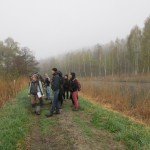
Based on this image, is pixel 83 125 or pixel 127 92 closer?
pixel 83 125

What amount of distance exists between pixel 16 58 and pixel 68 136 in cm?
3987

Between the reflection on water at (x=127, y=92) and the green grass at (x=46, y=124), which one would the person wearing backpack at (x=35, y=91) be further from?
the reflection on water at (x=127, y=92)

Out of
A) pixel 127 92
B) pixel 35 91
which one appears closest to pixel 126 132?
pixel 35 91

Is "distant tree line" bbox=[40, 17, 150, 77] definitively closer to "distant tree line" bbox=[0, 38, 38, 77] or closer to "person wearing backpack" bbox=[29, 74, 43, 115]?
"distant tree line" bbox=[0, 38, 38, 77]

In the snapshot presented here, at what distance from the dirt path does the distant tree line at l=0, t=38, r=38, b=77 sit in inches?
1252

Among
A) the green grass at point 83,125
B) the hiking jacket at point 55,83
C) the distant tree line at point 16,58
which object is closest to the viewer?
the green grass at point 83,125

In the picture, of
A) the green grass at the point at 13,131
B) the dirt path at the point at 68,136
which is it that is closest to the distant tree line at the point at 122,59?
the dirt path at the point at 68,136

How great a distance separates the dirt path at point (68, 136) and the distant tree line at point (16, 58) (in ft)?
104

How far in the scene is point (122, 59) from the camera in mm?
67875

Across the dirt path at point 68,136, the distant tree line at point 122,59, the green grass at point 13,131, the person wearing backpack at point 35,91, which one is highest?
the distant tree line at point 122,59

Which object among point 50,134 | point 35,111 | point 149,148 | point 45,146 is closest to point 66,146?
point 45,146

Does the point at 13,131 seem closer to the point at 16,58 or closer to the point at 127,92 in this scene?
the point at 127,92

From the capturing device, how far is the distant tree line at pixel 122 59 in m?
50.8

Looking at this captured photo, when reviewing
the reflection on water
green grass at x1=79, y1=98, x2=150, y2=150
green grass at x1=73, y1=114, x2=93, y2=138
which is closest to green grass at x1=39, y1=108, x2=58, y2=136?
green grass at x1=73, y1=114, x2=93, y2=138
